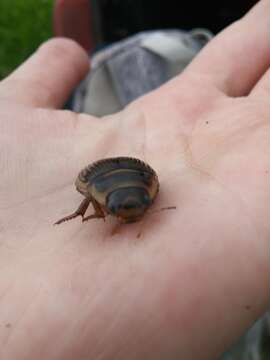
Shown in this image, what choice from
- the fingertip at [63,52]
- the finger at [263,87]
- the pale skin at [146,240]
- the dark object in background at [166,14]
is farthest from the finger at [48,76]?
the dark object in background at [166,14]

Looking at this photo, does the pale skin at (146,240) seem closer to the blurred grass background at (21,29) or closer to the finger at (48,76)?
the finger at (48,76)

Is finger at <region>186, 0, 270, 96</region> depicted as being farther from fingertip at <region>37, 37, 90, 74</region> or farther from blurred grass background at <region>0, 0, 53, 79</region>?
blurred grass background at <region>0, 0, 53, 79</region>

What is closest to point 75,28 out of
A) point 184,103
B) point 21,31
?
point 21,31

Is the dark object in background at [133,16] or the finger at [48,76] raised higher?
the finger at [48,76]

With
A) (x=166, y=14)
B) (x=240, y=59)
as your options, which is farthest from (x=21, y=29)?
(x=240, y=59)

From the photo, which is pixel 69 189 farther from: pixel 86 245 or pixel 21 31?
pixel 21 31

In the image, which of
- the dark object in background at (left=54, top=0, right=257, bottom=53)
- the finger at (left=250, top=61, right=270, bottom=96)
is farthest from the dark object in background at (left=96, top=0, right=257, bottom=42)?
the finger at (left=250, top=61, right=270, bottom=96)

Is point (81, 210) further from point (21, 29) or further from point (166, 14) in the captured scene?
point (21, 29)
